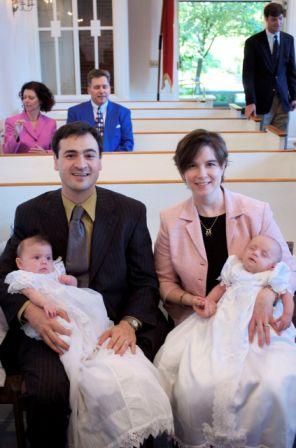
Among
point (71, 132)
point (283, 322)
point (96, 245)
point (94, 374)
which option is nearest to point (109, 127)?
point (71, 132)

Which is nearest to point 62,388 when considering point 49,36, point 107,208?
point 107,208

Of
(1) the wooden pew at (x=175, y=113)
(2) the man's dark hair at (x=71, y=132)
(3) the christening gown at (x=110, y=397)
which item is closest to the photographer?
(3) the christening gown at (x=110, y=397)

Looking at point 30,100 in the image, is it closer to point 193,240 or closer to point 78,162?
point 78,162

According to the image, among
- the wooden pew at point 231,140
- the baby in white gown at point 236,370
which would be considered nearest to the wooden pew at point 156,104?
the wooden pew at point 231,140

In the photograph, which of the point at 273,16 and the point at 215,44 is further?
the point at 215,44

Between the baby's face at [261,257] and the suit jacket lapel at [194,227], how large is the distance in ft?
0.63

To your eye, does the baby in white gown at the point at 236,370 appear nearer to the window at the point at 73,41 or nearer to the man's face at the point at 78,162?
the man's face at the point at 78,162

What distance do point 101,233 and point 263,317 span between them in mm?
638

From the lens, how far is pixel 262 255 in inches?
70.7

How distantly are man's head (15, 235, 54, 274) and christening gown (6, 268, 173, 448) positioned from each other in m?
0.22

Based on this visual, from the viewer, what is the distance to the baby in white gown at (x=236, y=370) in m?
1.54

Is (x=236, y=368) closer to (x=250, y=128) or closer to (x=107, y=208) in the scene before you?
(x=107, y=208)

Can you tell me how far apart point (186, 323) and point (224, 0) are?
331 inches

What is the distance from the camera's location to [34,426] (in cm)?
157
